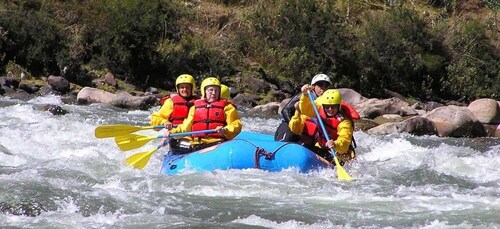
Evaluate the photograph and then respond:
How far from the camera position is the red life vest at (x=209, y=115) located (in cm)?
822

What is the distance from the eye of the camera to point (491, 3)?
89.7ft

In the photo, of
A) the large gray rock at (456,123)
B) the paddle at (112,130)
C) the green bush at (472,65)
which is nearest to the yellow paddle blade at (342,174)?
the paddle at (112,130)

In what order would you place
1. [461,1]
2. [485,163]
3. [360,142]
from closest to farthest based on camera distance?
1. [485,163]
2. [360,142]
3. [461,1]

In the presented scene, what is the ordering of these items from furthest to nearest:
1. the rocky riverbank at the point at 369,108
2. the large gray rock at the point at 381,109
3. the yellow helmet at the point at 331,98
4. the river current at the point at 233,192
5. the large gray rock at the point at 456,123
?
1. the large gray rock at the point at 381,109
2. the large gray rock at the point at 456,123
3. the rocky riverbank at the point at 369,108
4. the yellow helmet at the point at 331,98
5. the river current at the point at 233,192

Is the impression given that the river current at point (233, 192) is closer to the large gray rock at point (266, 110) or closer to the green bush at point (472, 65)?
the large gray rock at point (266, 110)

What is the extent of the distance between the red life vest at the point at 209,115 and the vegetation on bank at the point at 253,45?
10.3 meters

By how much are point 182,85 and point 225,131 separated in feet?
3.60

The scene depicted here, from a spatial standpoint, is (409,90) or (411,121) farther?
(409,90)

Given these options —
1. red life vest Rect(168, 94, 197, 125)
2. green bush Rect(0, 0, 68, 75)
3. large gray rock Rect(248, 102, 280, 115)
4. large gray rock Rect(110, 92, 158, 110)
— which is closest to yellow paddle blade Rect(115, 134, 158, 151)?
red life vest Rect(168, 94, 197, 125)

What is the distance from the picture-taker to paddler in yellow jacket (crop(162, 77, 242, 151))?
8.17 m

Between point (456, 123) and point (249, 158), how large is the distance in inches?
303

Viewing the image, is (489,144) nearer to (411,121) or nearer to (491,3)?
(411,121)

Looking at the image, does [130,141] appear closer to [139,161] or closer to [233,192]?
[139,161]

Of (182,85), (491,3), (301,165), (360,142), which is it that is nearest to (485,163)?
(360,142)
